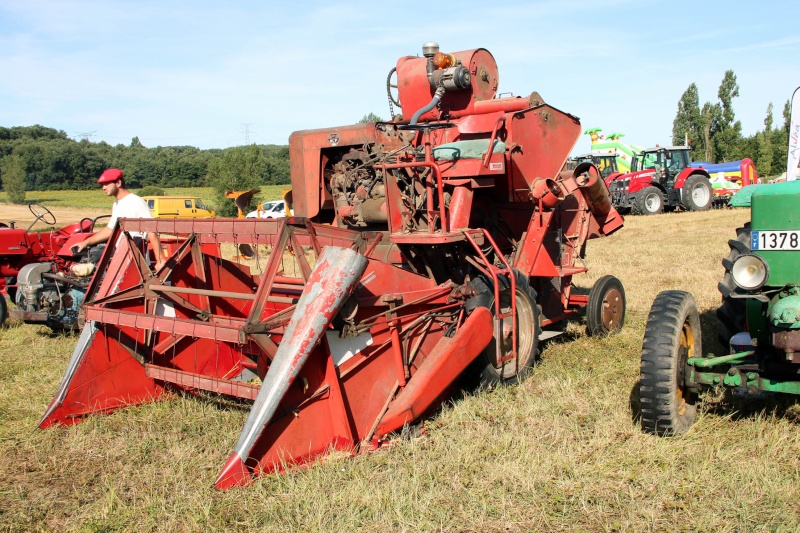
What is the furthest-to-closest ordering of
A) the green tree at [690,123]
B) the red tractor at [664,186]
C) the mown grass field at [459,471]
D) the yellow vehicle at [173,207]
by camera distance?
the green tree at [690,123] < the yellow vehicle at [173,207] < the red tractor at [664,186] < the mown grass field at [459,471]

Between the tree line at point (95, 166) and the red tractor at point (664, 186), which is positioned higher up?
the tree line at point (95, 166)

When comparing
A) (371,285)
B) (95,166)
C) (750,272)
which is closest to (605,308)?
(750,272)

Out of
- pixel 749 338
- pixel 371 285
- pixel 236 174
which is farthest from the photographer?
pixel 236 174

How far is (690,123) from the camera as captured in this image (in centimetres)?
4916

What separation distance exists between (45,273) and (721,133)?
153 feet

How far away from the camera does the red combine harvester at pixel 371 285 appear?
154 inches

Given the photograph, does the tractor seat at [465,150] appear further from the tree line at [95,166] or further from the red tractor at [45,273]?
the tree line at [95,166]

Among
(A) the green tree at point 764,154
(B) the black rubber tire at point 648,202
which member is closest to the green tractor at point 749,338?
(B) the black rubber tire at point 648,202

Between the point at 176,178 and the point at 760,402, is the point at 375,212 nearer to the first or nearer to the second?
the point at 760,402

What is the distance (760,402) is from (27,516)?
4.30 m

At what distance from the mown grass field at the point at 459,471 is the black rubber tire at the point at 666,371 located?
112 millimetres

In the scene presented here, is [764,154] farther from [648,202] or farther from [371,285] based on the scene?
[371,285]

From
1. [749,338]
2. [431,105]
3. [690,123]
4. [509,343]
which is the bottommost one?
[509,343]

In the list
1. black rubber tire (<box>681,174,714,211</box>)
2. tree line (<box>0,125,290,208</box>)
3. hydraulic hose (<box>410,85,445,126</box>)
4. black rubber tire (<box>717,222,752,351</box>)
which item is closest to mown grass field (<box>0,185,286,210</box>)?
tree line (<box>0,125,290,208</box>)
